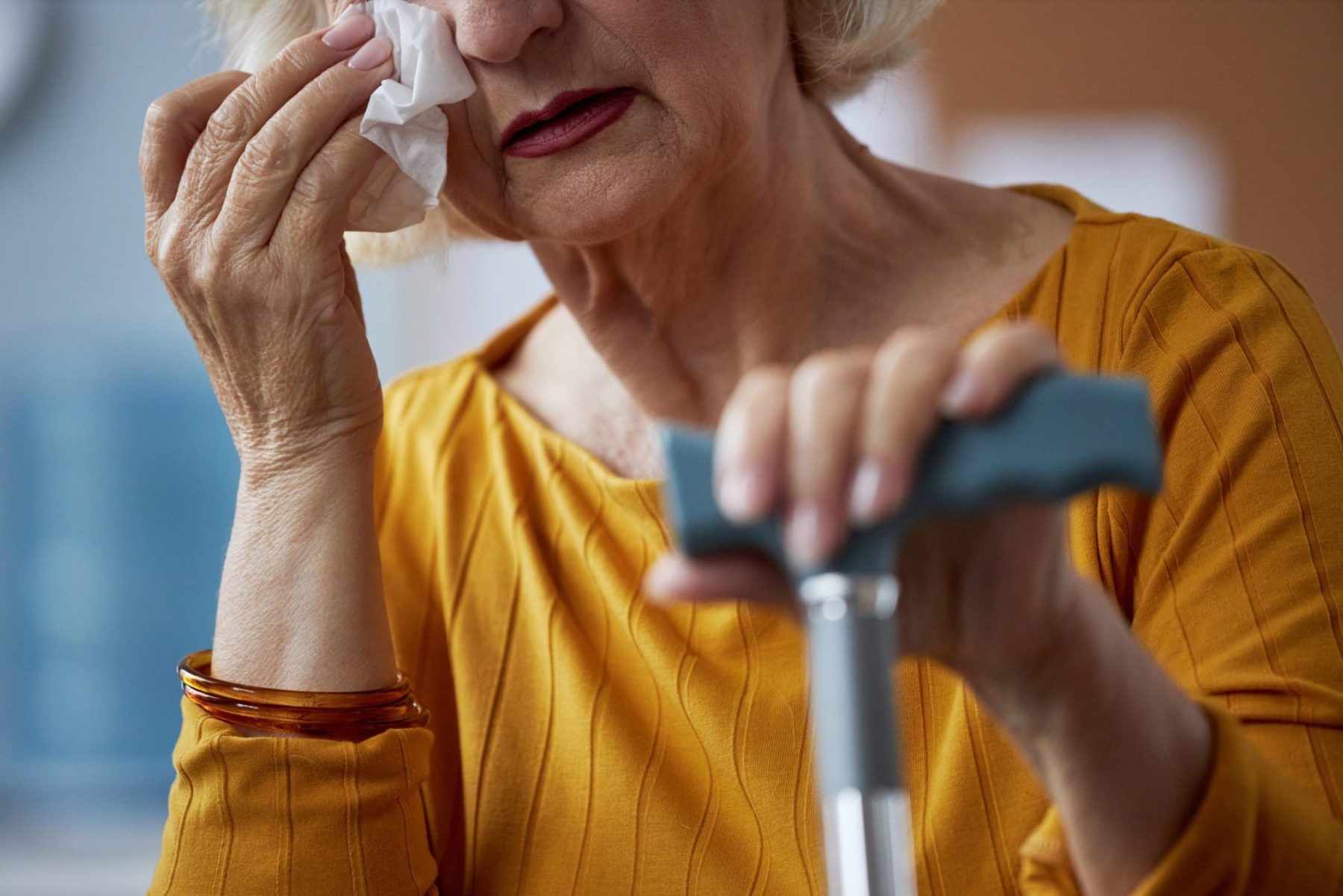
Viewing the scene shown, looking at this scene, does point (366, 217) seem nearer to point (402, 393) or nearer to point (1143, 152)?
point (402, 393)

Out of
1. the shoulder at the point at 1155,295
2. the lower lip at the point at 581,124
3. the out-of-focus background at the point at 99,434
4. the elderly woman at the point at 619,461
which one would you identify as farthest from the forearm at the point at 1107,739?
the out-of-focus background at the point at 99,434

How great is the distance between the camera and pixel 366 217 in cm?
111

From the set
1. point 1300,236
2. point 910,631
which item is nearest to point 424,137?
point 910,631

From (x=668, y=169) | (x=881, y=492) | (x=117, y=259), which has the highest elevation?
(x=117, y=259)

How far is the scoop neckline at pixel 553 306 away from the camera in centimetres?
106

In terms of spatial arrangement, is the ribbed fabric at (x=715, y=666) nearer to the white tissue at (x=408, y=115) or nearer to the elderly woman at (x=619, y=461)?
the elderly woman at (x=619, y=461)

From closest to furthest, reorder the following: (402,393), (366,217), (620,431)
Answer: (366,217), (620,431), (402,393)

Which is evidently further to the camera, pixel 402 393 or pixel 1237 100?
pixel 1237 100

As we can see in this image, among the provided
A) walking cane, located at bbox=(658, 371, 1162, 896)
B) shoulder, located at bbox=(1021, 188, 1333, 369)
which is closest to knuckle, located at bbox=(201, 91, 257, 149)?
shoulder, located at bbox=(1021, 188, 1333, 369)

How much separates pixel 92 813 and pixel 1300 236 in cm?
270

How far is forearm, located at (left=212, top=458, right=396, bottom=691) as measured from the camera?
3.34 ft

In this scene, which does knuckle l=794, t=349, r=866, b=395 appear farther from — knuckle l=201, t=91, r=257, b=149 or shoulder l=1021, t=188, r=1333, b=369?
knuckle l=201, t=91, r=257, b=149

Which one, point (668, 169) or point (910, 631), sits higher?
point (668, 169)

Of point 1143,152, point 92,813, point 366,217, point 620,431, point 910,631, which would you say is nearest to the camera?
point 910,631
